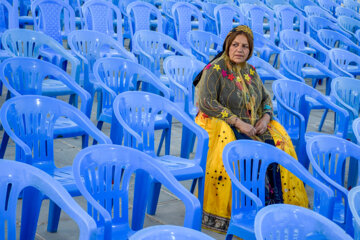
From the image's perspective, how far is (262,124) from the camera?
4.16 meters

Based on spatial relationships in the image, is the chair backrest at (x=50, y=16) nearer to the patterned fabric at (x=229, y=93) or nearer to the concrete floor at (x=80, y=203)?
the concrete floor at (x=80, y=203)

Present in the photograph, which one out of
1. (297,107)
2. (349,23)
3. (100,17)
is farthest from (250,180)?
(349,23)

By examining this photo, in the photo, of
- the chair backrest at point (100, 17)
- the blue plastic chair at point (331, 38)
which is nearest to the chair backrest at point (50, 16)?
the chair backrest at point (100, 17)

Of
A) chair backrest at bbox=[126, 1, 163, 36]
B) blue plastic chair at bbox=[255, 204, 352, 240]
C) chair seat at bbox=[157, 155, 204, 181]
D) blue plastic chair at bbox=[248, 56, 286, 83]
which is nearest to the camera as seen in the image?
blue plastic chair at bbox=[255, 204, 352, 240]

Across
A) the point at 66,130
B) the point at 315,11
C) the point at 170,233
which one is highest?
the point at 315,11

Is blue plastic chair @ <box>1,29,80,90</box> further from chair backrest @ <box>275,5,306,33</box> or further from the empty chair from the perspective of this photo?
the empty chair

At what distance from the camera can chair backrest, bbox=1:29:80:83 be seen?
4984 mm

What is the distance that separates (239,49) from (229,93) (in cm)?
32

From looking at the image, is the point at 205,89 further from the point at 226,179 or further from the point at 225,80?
the point at 226,179

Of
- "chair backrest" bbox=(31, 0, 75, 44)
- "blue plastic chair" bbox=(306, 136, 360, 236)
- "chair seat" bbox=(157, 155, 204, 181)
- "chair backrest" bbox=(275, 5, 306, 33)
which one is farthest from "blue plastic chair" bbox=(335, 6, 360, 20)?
"chair seat" bbox=(157, 155, 204, 181)

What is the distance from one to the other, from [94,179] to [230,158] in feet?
2.47

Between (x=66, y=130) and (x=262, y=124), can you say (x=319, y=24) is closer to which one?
(x=262, y=124)

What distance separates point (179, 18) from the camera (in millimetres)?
7484

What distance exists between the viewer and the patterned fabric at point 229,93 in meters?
4.07
